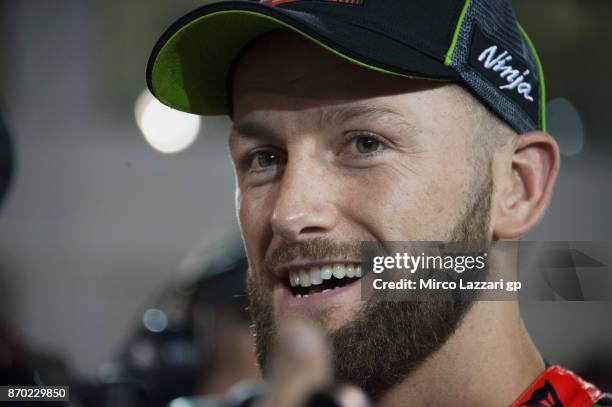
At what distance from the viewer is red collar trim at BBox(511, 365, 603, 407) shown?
1.54 metres

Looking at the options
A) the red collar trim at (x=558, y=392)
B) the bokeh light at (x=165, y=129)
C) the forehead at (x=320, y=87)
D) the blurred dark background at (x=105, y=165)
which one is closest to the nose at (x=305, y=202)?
the forehead at (x=320, y=87)

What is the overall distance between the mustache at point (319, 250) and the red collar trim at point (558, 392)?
1.41ft

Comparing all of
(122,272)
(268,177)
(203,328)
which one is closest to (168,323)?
(203,328)

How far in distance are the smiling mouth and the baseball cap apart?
380 millimetres

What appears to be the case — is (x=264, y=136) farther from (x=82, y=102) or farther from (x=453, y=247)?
(x=82, y=102)

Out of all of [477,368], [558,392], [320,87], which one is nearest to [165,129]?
[320,87]

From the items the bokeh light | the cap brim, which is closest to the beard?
the cap brim

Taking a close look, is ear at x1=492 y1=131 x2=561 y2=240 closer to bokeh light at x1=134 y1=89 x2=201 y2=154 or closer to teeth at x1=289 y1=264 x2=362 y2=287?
teeth at x1=289 y1=264 x2=362 y2=287

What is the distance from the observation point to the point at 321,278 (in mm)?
1568

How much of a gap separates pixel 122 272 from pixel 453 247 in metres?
6.73

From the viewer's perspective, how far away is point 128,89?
27.1 ft

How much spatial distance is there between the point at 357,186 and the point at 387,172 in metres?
0.06

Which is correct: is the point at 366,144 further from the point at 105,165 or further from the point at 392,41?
the point at 105,165

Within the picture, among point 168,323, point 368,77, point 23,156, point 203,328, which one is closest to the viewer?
point 368,77
